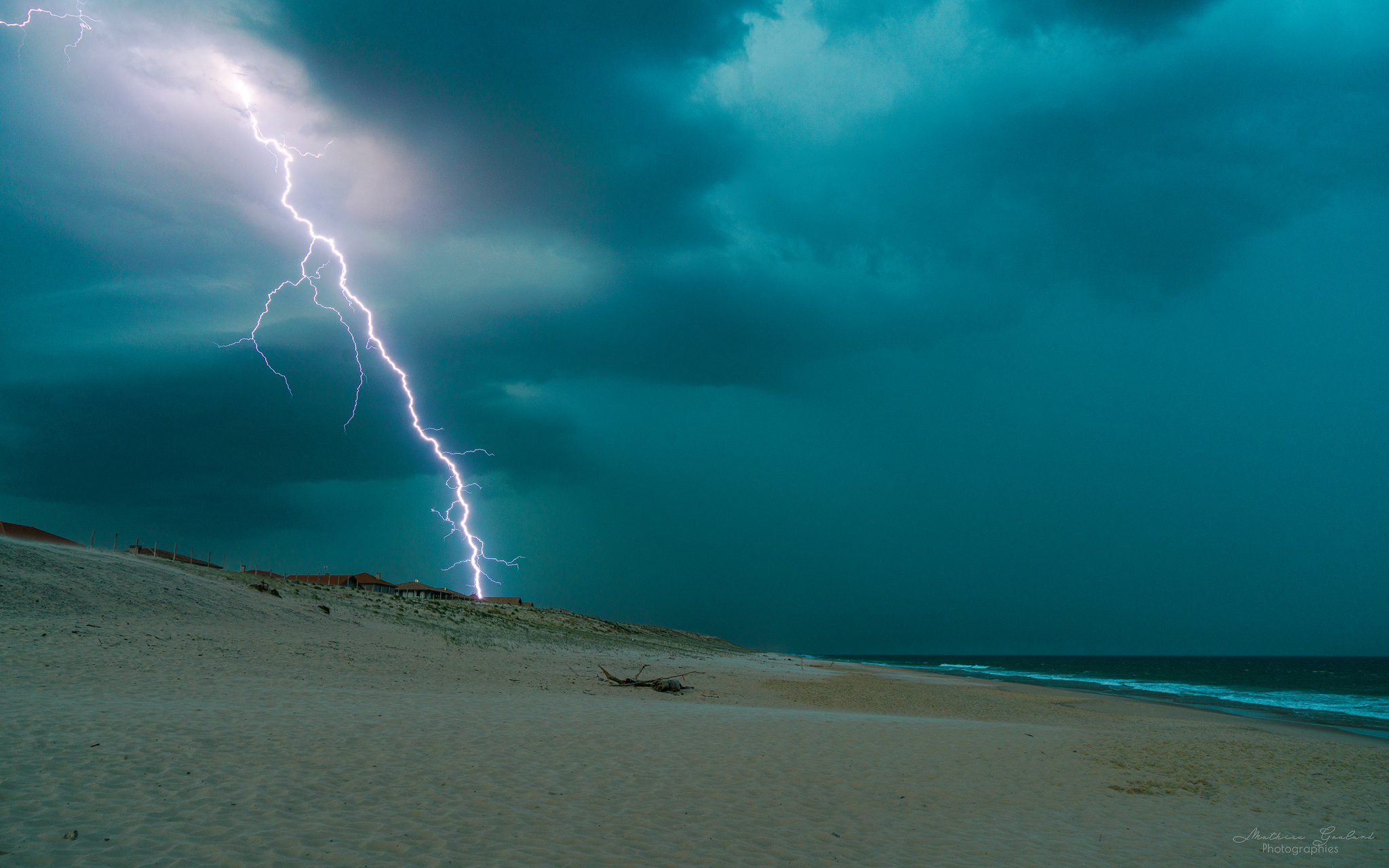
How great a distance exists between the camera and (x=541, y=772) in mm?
9445

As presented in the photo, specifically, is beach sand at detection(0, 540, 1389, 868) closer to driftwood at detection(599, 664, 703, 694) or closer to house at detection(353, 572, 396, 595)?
driftwood at detection(599, 664, 703, 694)

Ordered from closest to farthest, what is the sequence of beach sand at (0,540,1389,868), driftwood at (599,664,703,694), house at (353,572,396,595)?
beach sand at (0,540,1389,868)
driftwood at (599,664,703,694)
house at (353,572,396,595)

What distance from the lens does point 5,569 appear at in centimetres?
2166

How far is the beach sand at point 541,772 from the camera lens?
6.77 m

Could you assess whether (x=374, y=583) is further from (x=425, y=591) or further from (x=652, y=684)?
(x=652, y=684)

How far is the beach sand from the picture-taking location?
677 centimetres

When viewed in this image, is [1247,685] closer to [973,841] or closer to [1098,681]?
[1098,681]

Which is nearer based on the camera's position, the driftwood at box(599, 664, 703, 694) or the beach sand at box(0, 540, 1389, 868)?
the beach sand at box(0, 540, 1389, 868)

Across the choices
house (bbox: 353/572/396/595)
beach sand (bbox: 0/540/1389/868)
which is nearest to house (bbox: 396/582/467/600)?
house (bbox: 353/572/396/595)

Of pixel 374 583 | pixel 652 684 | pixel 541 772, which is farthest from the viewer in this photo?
pixel 374 583

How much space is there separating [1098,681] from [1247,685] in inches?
450

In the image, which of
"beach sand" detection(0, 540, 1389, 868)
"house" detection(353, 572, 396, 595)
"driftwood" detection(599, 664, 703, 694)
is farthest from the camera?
"house" detection(353, 572, 396, 595)

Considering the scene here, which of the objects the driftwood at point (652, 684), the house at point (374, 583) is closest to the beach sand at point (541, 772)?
the driftwood at point (652, 684)

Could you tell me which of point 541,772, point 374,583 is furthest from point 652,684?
point 374,583
